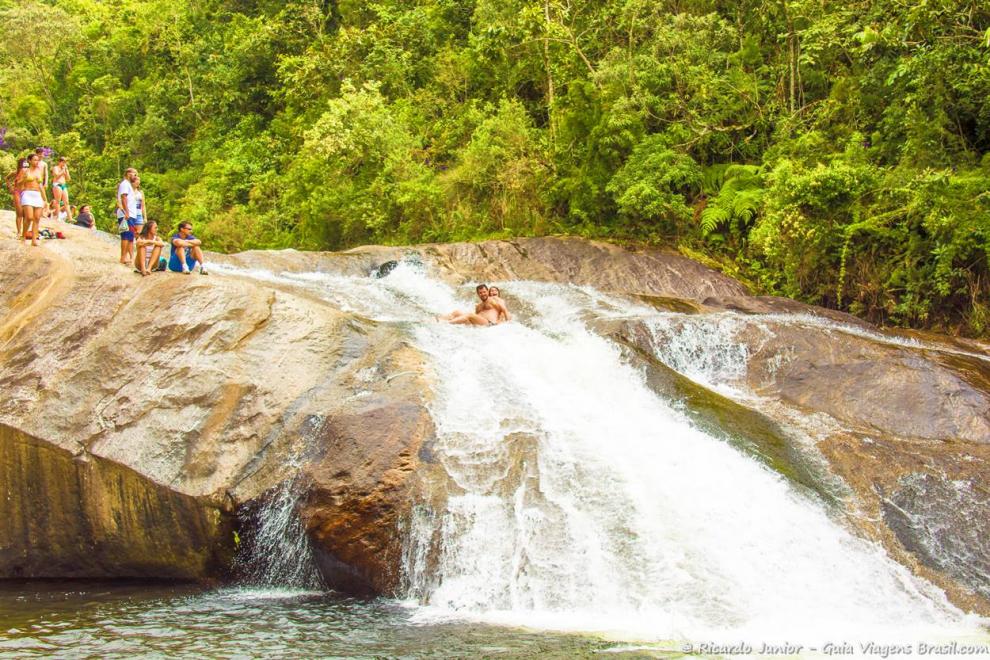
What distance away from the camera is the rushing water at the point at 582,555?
23.5 feet

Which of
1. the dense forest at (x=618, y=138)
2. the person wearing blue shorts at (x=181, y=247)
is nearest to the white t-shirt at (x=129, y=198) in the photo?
the person wearing blue shorts at (x=181, y=247)

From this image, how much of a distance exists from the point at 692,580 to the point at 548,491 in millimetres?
1657

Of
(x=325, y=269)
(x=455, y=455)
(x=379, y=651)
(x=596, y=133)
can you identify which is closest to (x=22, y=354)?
(x=455, y=455)

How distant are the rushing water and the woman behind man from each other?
4040 mm

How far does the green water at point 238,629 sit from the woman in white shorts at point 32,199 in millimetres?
5329

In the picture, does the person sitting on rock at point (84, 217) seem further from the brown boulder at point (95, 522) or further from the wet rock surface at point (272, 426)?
the brown boulder at point (95, 522)

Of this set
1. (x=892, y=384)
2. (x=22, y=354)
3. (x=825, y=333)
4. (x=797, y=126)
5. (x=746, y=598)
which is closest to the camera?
(x=746, y=598)

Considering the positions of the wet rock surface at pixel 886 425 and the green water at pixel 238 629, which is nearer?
the green water at pixel 238 629

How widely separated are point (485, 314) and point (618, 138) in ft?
25.0

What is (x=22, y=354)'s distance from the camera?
32.5 feet

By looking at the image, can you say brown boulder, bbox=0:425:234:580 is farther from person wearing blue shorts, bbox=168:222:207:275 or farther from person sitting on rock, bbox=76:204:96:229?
person sitting on rock, bbox=76:204:96:229

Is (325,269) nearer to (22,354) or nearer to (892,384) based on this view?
(22,354)

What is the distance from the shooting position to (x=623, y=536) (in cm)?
811

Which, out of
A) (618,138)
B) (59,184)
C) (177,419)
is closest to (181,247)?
(177,419)
